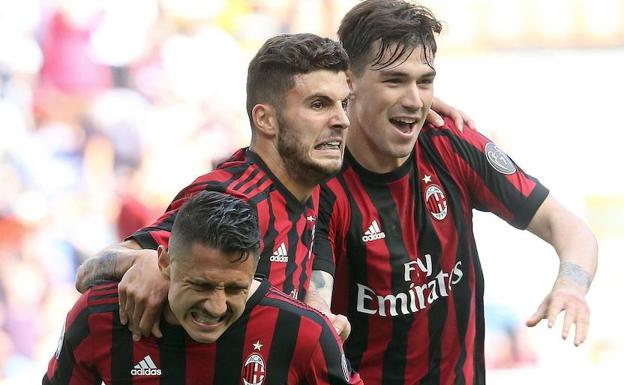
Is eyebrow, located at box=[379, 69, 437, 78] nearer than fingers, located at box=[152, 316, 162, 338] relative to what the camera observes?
No

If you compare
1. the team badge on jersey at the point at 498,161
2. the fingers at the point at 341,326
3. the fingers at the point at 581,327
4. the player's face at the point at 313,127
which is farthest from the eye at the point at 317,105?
the fingers at the point at 581,327

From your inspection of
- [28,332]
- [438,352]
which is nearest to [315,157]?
[438,352]

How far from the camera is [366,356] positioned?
4.32 meters

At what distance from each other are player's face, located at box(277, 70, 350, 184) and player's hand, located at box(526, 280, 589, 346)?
28.8 inches

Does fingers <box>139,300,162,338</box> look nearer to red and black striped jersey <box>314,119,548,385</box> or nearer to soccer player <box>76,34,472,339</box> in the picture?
soccer player <box>76,34,472,339</box>

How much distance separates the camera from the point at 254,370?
10.7 ft

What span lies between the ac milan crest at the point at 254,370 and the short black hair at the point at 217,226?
32cm

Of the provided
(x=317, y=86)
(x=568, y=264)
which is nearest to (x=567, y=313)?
(x=568, y=264)

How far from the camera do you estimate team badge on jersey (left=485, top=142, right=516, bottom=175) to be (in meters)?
4.26

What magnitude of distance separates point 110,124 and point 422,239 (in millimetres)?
4428

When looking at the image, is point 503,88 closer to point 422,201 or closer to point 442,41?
point 442,41

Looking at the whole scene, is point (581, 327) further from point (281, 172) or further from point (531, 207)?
point (281, 172)

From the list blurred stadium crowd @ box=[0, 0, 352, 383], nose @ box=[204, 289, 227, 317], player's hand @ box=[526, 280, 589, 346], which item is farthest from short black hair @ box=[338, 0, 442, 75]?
blurred stadium crowd @ box=[0, 0, 352, 383]

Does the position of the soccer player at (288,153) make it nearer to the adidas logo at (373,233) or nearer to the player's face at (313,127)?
the player's face at (313,127)
